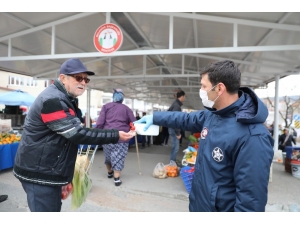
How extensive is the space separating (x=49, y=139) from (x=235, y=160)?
1.33 meters

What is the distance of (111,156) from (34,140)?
8.86 ft

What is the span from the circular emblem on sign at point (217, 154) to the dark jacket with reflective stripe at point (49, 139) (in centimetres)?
91

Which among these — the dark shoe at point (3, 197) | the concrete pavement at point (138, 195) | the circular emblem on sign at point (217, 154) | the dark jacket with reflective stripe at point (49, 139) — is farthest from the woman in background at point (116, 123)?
the circular emblem on sign at point (217, 154)

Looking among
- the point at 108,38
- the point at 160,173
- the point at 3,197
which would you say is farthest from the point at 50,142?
the point at 160,173

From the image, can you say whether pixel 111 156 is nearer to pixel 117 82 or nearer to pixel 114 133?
pixel 114 133

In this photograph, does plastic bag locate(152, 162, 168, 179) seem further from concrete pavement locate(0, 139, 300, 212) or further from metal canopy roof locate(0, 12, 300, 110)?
metal canopy roof locate(0, 12, 300, 110)

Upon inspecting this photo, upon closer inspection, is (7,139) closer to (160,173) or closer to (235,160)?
(160,173)

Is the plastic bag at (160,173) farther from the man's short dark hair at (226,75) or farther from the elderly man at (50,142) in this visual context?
the man's short dark hair at (226,75)

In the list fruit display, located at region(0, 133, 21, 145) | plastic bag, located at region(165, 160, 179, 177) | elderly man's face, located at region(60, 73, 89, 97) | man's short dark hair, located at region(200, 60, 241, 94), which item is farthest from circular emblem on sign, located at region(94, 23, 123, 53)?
fruit display, located at region(0, 133, 21, 145)

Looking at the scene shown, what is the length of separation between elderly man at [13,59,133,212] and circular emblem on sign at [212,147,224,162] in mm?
859

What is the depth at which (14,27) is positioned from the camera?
15.6 feet

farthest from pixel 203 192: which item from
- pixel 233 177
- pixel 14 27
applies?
pixel 14 27

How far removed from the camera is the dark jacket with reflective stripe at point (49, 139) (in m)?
1.56

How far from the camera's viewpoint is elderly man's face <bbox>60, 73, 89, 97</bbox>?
1.78m
